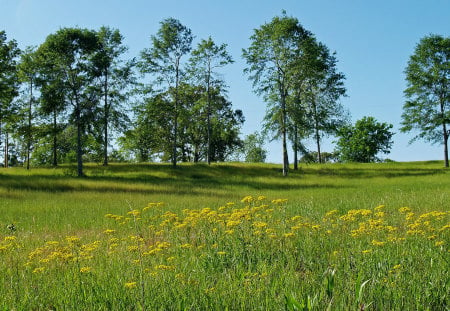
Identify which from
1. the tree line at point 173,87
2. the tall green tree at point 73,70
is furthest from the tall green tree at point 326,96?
the tall green tree at point 73,70

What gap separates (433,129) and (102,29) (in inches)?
1395

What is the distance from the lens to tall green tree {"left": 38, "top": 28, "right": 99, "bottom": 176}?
3056 centimetres

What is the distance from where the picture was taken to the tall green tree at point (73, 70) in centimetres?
3056

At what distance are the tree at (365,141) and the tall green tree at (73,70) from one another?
43.2 meters

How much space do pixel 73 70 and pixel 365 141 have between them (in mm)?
47796

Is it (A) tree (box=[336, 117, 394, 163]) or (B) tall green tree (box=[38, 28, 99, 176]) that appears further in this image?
(A) tree (box=[336, 117, 394, 163])

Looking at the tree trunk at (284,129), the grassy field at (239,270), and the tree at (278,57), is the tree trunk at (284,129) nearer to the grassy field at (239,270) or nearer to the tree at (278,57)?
the tree at (278,57)

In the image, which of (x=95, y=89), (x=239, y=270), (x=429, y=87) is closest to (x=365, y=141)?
(x=429, y=87)

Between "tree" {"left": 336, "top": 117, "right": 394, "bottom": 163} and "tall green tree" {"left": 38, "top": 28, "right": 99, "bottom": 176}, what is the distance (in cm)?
4321

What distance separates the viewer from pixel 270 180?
29.9 m

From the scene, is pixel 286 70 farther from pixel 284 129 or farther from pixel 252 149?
pixel 252 149

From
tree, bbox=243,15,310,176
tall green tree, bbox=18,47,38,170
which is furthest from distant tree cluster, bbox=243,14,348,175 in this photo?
tall green tree, bbox=18,47,38,170

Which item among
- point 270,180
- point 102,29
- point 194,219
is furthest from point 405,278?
point 102,29

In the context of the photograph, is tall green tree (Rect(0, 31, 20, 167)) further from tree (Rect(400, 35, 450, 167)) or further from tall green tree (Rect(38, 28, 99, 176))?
tree (Rect(400, 35, 450, 167))
